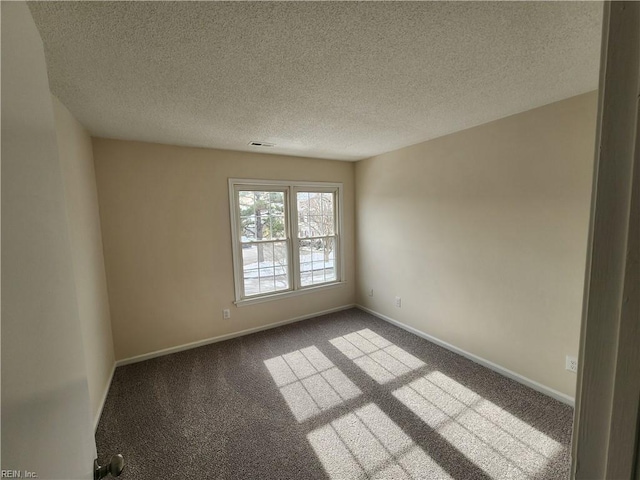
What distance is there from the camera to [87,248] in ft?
7.04

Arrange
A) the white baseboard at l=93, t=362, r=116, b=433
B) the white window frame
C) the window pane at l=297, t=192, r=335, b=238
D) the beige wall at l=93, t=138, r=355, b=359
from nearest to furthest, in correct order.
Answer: the white baseboard at l=93, t=362, r=116, b=433, the beige wall at l=93, t=138, r=355, b=359, the white window frame, the window pane at l=297, t=192, r=335, b=238

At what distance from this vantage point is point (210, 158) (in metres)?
3.12

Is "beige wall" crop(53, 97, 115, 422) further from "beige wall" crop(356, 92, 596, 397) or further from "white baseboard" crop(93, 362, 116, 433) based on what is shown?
"beige wall" crop(356, 92, 596, 397)

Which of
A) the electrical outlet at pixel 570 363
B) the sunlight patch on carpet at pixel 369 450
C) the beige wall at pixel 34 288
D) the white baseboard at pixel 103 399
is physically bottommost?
the sunlight patch on carpet at pixel 369 450

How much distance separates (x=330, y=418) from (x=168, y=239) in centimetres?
241

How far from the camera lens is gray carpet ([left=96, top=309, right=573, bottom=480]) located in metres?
1.66

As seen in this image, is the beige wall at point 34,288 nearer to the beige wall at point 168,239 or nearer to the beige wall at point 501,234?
the beige wall at point 168,239

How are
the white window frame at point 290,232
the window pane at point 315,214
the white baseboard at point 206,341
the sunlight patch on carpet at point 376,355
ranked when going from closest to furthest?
the sunlight patch on carpet at point 376,355, the white baseboard at point 206,341, the white window frame at point 290,232, the window pane at point 315,214

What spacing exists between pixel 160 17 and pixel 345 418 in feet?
8.51

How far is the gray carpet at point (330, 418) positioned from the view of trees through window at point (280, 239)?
104 centimetres

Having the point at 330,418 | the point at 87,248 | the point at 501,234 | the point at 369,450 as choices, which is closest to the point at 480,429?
the point at 369,450

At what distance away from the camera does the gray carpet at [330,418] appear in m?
1.66

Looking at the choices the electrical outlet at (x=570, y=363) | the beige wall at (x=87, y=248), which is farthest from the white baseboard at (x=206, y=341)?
the electrical outlet at (x=570, y=363)

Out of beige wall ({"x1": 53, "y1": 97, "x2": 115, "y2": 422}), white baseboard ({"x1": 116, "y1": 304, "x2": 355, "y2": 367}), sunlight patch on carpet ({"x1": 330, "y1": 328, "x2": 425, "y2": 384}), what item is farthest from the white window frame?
beige wall ({"x1": 53, "y1": 97, "x2": 115, "y2": 422})
